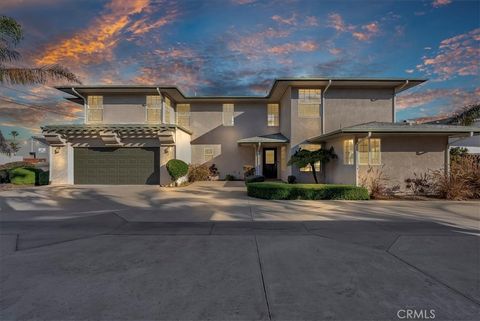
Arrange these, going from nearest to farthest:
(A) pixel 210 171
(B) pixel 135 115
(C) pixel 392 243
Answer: (C) pixel 392 243 < (B) pixel 135 115 < (A) pixel 210 171

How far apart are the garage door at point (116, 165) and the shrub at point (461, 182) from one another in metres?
16.1

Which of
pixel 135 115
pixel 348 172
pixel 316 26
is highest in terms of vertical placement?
pixel 316 26

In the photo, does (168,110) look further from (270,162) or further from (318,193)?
(318,193)

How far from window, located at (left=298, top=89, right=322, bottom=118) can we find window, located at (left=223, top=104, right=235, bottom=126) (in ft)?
→ 20.0

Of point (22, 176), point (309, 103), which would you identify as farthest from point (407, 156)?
point (22, 176)

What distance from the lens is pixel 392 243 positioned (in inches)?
197

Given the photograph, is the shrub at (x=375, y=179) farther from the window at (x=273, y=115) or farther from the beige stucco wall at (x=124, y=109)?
Answer: the beige stucco wall at (x=124, y=109)

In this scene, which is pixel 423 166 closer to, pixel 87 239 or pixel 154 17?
pixel 87 239

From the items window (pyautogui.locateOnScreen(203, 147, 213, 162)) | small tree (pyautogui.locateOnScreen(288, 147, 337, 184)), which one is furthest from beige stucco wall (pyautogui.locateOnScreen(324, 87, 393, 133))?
window (pyautogui.locateOnScreen(203, 147, 213, 162))

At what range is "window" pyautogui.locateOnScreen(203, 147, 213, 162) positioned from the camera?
757 inches

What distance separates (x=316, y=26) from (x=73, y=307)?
13.6 metres

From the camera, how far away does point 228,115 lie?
19.3m

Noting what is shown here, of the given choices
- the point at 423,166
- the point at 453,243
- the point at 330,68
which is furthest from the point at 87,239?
the point at 330,68

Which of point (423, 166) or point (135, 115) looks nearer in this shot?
point (423, 166)
